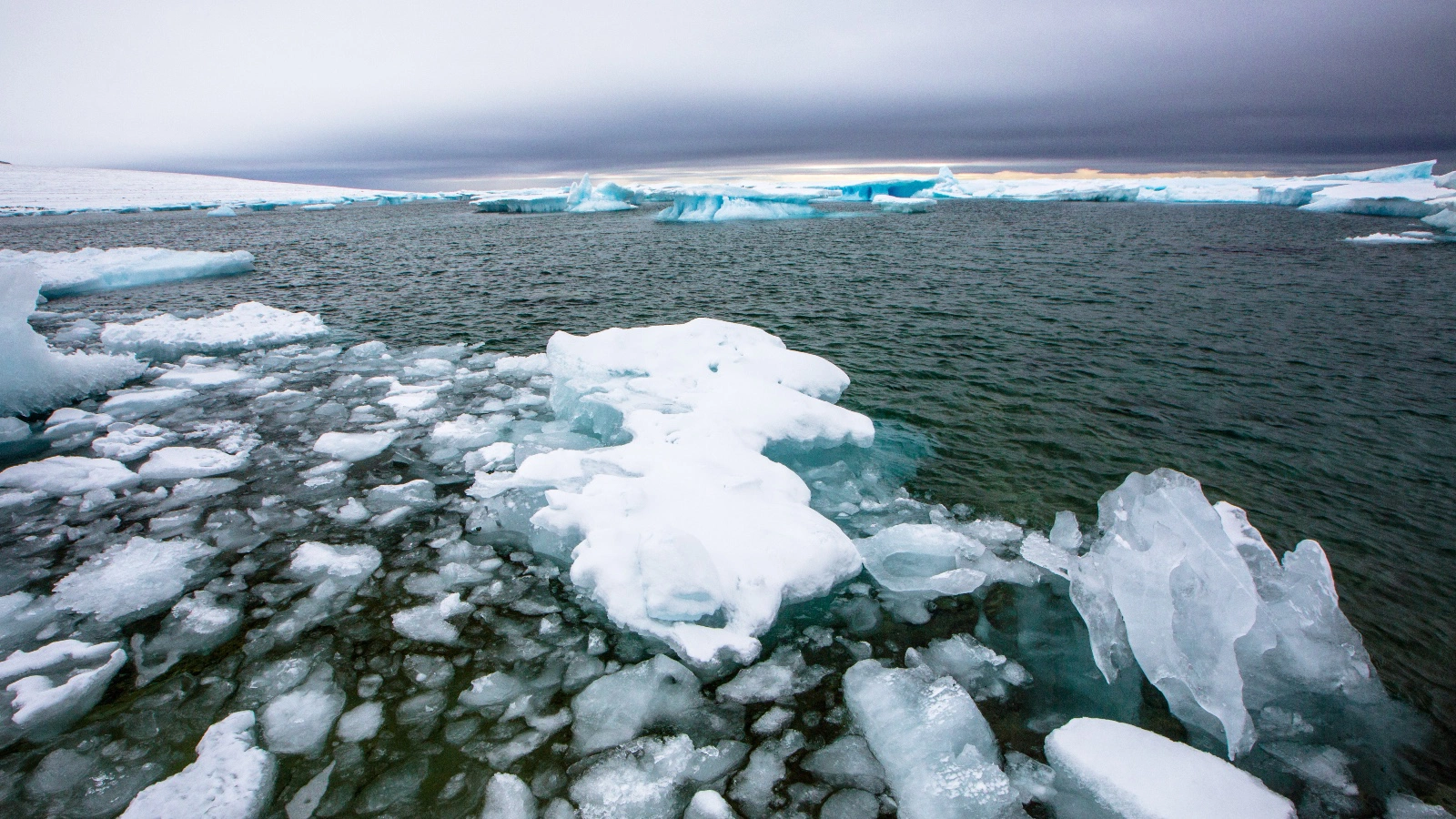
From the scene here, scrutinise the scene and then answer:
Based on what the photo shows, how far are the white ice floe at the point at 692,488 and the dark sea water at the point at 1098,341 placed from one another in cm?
137

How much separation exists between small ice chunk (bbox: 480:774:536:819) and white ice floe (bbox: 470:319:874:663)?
3.18ft

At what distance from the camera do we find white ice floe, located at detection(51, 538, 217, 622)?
3514mm

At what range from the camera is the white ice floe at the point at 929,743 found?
250 centimetres

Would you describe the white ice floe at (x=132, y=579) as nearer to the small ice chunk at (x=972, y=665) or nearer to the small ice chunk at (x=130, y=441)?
the small ice chunk at (x=130, y=441)

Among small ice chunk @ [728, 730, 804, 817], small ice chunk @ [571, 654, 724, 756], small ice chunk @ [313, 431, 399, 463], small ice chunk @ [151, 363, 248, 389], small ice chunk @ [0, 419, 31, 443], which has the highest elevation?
small ice chunk @ [151, 363, 248, 389]

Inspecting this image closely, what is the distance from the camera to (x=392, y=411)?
261 inches

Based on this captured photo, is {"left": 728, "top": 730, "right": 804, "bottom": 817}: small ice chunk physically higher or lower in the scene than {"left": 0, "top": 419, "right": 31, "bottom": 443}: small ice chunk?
lower

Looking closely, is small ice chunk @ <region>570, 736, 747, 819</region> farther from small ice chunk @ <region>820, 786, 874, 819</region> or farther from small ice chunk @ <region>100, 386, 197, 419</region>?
small ice chunk @ <region>100, 386, 197, 419</region>

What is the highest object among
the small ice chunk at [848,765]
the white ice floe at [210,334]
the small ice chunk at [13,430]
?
the white ice floe at [210,334]

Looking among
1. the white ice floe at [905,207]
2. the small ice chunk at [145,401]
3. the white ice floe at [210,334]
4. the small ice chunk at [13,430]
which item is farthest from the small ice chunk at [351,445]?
the white ice floe at [905,207]

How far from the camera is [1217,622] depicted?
3.05 metres

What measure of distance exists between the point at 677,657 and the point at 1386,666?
12.6ft

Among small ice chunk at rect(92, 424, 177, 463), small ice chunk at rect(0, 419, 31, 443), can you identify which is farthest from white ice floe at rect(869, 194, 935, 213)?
small ice chunk at rect(0, 419, 31, 443)

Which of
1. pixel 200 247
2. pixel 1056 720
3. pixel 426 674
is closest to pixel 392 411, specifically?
pixel 426 674
